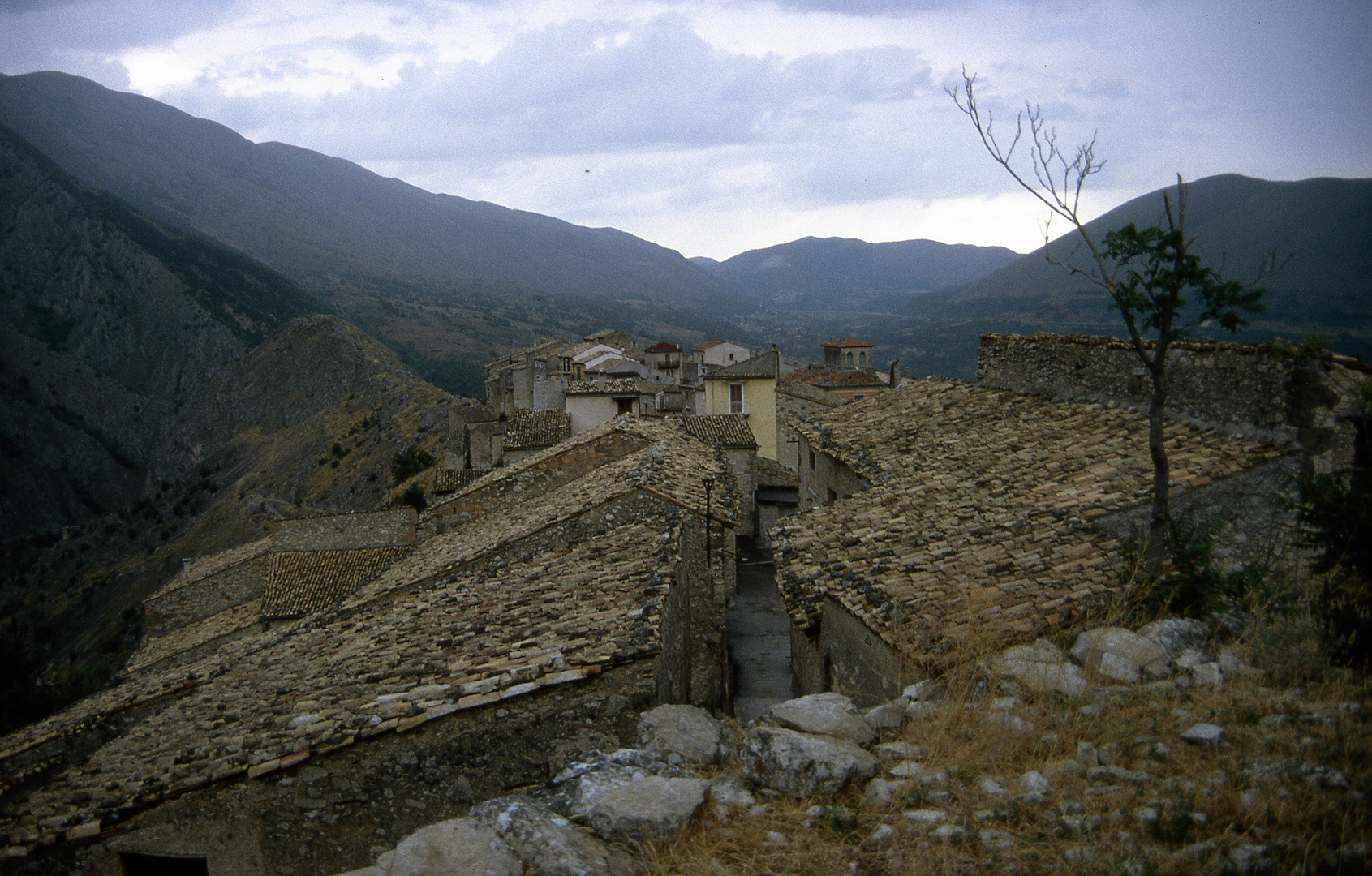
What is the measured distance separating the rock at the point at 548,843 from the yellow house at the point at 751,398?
33731 millimetres

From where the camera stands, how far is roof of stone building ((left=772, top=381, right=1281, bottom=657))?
750cm

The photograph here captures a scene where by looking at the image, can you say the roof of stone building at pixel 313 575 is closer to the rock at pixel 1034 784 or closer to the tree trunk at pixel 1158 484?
the tree trunk at pixel 1158 484

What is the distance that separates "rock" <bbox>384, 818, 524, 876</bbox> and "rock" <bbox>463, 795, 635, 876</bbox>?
8 centimetres

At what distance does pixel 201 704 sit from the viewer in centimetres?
1006

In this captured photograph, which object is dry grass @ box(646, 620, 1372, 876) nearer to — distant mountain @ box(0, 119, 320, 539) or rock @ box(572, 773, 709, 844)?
rock @ box(572, 773, 709, 844)

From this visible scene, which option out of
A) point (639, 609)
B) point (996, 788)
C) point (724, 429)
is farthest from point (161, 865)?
point (724, 429)

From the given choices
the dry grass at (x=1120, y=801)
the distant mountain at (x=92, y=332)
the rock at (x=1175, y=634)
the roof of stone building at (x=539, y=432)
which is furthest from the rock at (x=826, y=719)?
the distant mountain at (x=92, y=332)

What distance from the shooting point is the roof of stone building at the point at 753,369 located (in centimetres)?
3912

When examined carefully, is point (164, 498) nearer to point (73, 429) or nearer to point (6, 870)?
point (73, 429)

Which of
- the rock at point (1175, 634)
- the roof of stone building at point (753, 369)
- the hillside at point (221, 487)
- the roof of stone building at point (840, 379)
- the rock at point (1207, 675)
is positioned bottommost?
the hillside at point (221, 487)

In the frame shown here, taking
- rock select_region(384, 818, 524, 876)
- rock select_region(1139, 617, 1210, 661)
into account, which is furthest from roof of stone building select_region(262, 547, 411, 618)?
rock select_region(1139, 617, 1210, 661)

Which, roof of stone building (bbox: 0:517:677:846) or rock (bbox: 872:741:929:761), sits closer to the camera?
rock (bbox: 872:741:929:761)

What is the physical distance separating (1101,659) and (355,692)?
6928mm

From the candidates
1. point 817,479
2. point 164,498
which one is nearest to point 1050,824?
point 817,479
